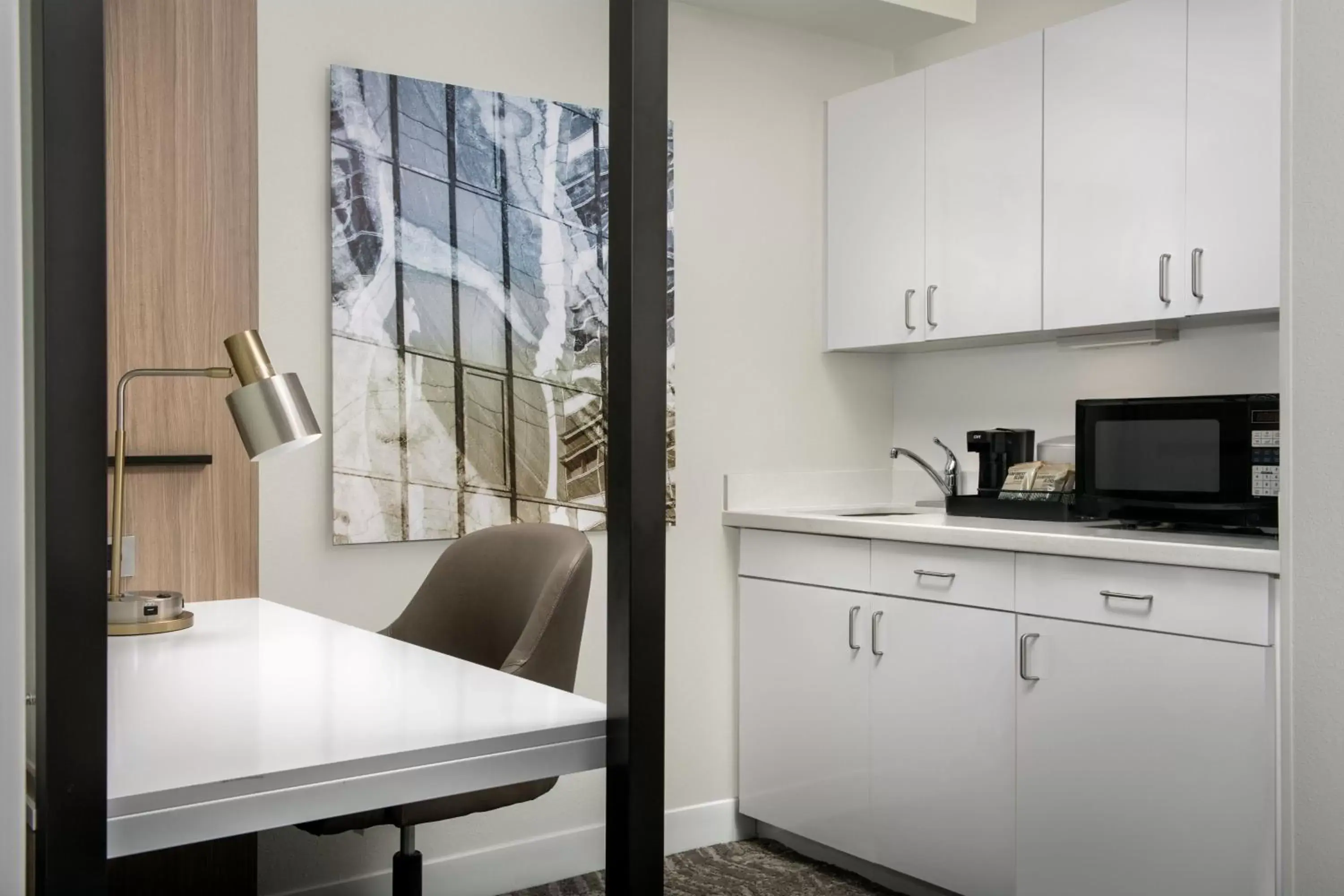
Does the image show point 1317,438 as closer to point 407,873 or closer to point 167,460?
point 407,873

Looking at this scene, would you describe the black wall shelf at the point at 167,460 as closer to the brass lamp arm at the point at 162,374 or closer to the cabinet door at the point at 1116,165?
the brass lamp arm at the point at 162,374

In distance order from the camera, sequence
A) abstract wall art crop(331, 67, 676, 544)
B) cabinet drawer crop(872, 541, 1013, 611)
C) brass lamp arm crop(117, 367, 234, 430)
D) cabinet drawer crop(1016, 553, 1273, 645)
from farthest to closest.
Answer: abstract wall art crop(331, 67, 676, 544) < cabinet drawer crop(872, 541, 1013, 611) < cabinet drawer crop(1016, 553, 1273, 645) < brass lamp arm crop(117, 367, 234, 430)

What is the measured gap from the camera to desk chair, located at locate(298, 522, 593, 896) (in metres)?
1.87

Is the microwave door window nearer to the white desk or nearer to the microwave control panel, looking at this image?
the microwave control panel

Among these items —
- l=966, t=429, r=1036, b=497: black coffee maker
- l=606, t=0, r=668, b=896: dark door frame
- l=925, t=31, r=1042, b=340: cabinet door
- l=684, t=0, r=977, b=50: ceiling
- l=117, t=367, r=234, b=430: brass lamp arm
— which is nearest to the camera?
l=606, t=0, r=668, b=896: dark door frame

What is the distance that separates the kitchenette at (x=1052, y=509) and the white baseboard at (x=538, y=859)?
0.10 meters

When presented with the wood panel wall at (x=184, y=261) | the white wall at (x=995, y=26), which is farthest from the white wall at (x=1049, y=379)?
the wood panel wall at (x=184, y=261)

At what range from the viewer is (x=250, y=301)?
244 centimetres

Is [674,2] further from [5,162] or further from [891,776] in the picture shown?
[5,162]

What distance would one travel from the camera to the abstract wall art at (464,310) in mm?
2582

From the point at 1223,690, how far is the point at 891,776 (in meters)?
0.87

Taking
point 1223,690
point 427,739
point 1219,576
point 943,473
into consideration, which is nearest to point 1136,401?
point 1219,576

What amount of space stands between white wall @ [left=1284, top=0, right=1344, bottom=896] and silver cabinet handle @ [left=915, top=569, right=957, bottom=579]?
3.38ft

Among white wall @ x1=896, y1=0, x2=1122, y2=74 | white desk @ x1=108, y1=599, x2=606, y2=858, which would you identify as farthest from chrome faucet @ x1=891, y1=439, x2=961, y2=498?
white desk @ x1=108, y1=599, x2=606, y2=858
